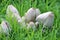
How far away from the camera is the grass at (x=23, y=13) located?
1.75 m

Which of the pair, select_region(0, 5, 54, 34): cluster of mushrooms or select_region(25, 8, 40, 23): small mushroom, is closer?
select_region(0, 5, 54, 34): cluster of mushrooms

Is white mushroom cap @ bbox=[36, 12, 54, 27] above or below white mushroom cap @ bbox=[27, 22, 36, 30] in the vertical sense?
above

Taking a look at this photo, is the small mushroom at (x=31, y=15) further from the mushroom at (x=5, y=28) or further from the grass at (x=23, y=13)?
the mushroom at (x=5, y=28)

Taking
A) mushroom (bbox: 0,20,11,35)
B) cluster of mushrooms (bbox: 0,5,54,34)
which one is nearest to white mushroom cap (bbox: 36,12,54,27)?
cluster of mushrooms (bbox: 0,5,54,34)

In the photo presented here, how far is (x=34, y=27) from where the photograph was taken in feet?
6.02

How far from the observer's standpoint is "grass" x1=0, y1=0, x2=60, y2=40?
1.75 metres

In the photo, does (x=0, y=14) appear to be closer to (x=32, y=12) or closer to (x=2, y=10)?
(x=2, y=10)

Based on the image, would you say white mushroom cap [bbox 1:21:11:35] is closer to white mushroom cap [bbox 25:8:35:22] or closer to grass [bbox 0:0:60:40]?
grass [bbox 0:0:60:40]

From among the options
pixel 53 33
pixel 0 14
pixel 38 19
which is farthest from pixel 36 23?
pixel 0 14

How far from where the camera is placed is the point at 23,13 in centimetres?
210

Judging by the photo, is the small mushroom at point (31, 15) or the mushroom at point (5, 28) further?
the small mushroom at point (31, 15)

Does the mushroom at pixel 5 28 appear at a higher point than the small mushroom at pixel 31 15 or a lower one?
lower

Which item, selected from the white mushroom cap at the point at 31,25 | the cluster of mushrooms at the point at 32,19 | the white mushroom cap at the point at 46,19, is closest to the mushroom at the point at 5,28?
the cluster of mushrooms at the point at 32,19

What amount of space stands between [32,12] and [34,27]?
0.51 ft
